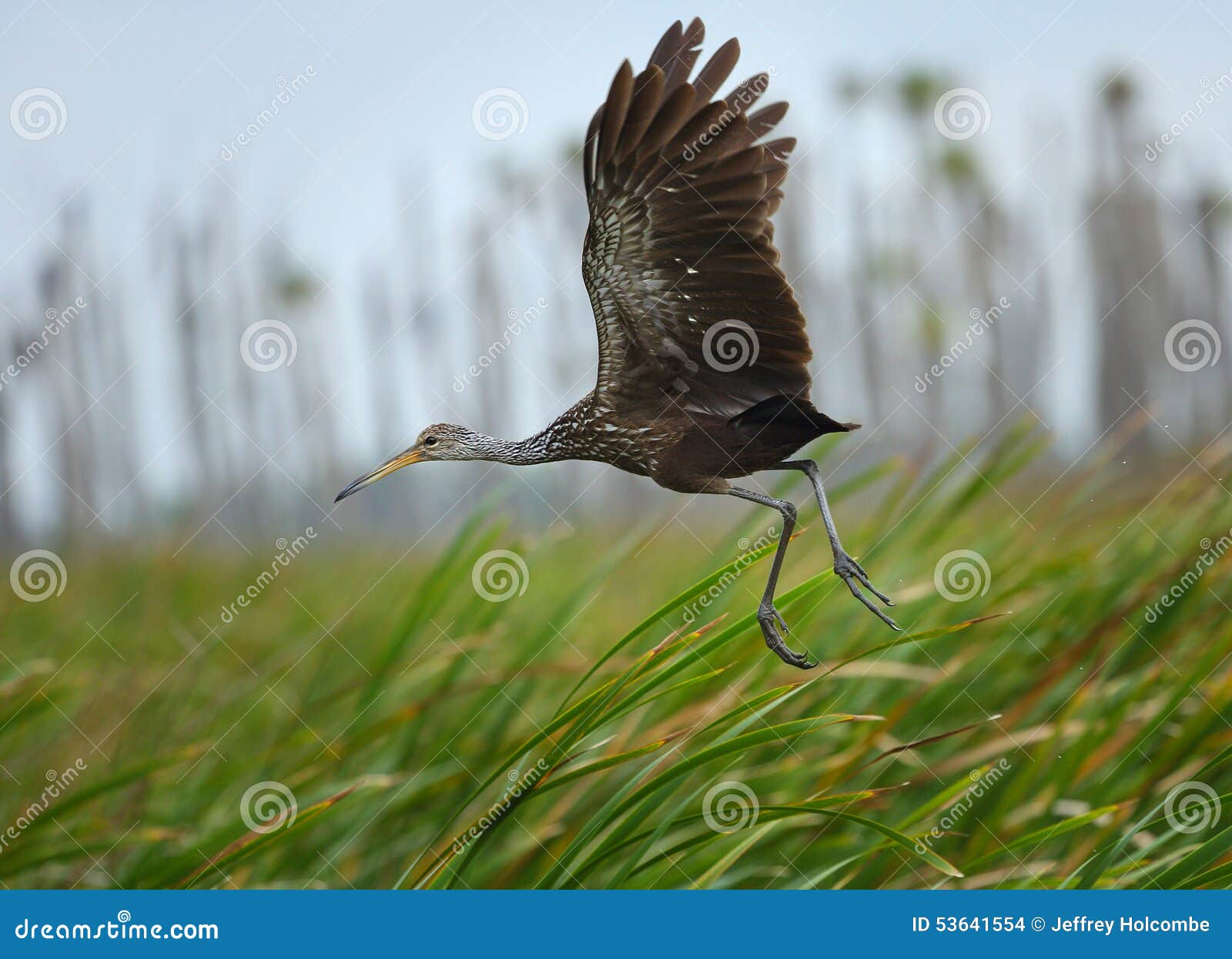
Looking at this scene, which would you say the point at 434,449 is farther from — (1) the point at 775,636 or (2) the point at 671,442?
(1) the point at 775,636

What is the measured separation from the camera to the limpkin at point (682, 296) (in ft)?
8.02

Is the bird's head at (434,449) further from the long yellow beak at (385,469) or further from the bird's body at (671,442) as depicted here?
the bird's body at (671,442)

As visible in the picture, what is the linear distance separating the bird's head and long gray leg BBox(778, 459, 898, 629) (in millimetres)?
791

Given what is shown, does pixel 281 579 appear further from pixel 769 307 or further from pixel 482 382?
pixel 482 382

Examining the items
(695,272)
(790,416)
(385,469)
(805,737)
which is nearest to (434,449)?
(385,469)

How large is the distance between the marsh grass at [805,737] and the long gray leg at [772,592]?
4.8 inches

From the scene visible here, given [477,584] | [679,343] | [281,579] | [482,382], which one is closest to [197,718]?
[477,584]

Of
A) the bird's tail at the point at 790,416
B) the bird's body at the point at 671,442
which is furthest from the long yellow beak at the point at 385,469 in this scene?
the bird's tail at the point at 790,416

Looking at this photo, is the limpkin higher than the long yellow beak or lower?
higher

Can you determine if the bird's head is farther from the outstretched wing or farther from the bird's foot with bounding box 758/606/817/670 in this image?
the bird's foot with bounding box 758/606/817/670

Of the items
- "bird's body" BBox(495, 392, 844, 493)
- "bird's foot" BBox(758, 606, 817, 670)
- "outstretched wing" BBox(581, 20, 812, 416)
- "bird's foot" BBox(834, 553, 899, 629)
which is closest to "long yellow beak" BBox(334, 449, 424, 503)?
"bird's body" BBox(495, 392, 844, 493)

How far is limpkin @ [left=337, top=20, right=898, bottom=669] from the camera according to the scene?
2445 mm

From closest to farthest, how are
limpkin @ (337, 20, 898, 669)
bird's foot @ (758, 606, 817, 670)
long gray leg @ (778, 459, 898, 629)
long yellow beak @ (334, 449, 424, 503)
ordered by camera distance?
long gray leg @ (778, 459, 898, 629) < bird's foot @ (758, 606, 817, 670) < limpkin @ (337, 20, 898, 669) < long yellow beak @ (334, 449, 424, 503)

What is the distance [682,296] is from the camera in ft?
8.50
